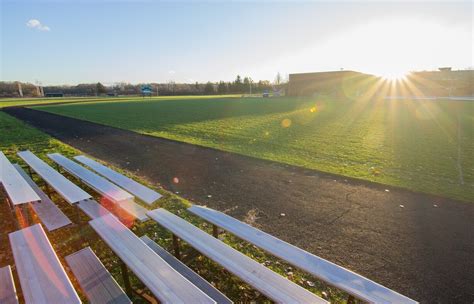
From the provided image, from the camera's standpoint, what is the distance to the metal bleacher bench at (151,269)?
67.4 inches

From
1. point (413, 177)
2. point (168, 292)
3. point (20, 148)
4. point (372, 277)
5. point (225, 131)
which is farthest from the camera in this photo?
point (225, 131)

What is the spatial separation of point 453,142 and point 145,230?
11.1 meters

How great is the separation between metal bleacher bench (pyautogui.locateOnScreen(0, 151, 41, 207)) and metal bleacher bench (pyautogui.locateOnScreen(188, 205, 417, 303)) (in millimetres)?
2297

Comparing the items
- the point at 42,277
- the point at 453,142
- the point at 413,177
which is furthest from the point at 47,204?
the point at 453,142

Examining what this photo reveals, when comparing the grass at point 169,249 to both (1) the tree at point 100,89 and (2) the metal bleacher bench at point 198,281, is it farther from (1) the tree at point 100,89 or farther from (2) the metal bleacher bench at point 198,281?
(1) the tree at point 100,89

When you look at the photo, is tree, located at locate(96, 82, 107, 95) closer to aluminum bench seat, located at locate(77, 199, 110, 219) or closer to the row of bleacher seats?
aluminum bench seat, located at locate(77, 199, 110, 219)

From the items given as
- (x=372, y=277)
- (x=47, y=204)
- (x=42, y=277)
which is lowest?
(x=372, y=277)

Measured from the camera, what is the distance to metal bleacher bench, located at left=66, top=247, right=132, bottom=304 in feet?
6.90

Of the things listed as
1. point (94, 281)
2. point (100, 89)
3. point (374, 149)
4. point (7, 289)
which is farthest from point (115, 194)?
point (100, 89)

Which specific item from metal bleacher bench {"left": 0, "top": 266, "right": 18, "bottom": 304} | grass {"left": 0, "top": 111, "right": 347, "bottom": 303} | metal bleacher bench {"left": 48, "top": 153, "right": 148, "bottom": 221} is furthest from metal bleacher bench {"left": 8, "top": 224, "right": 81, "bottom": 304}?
metal bleacher bench {"left": 48, "top": 153, "right": 148, "bottom": 221}

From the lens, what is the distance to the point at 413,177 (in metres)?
5.87

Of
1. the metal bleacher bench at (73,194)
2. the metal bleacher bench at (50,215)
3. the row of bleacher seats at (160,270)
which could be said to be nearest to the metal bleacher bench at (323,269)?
the row of bleacher seats at (160,270)

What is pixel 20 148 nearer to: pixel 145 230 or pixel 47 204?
pixel 47 204

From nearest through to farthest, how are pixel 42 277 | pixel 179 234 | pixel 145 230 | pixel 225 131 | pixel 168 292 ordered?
pixel 168 292 < pixel 42 277 < pixel 179 234 < pixel 145 230 < pixel 225 131
